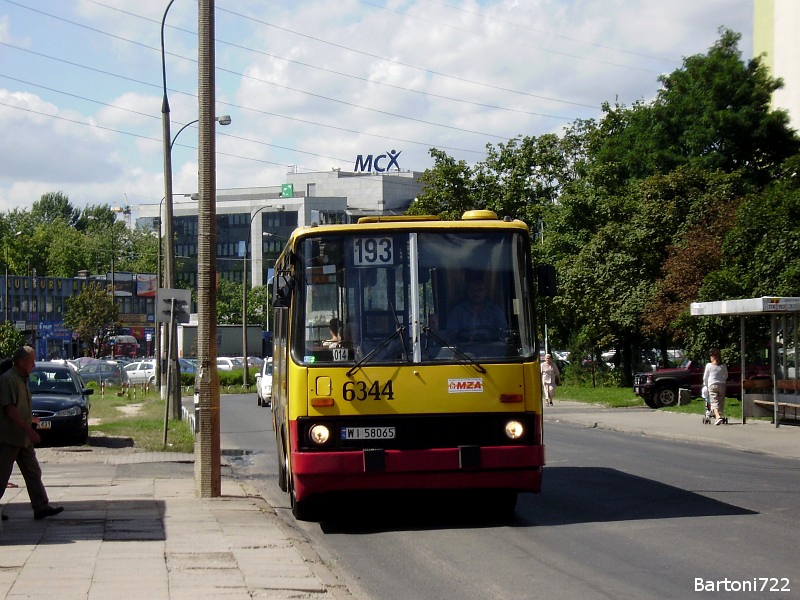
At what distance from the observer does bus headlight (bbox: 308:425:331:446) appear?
10.8 meters

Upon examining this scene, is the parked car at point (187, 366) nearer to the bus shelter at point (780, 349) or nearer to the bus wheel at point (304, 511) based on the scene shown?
the bus shelter at point (780, 349)

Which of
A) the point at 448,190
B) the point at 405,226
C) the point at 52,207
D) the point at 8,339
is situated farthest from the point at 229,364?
the point at 52,207

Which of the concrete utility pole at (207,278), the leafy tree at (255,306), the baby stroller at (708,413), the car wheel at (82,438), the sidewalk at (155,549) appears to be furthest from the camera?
the leafy tree at (255,306)

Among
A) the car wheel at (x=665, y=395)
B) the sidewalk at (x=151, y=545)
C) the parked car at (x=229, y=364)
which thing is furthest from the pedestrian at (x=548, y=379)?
the parked car at (x=229, y=364)

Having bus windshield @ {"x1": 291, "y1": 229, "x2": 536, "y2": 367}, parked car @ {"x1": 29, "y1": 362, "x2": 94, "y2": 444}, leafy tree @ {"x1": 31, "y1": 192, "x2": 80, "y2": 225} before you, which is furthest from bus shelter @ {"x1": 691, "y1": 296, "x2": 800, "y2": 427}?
leafy tree @ {"x1": 31, "y1": 192, "x2": 80, "y2": 225}

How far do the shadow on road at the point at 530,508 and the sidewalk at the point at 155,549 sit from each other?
974mm

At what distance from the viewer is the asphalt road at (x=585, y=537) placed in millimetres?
8266

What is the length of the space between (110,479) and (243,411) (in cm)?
2106

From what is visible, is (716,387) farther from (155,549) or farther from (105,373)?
(105,373)

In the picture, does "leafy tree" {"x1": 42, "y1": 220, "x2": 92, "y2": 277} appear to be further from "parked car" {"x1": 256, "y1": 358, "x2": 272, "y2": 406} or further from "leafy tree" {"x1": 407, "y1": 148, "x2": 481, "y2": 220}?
"parked car" {"x1": 256, "y1": 358, "x2": 272, "y2": 406}

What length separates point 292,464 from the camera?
10.9m

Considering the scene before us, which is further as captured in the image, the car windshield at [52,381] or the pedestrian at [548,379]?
the pedestrian at [548,379]

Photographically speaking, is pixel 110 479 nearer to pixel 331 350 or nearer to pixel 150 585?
pixel 331 350
